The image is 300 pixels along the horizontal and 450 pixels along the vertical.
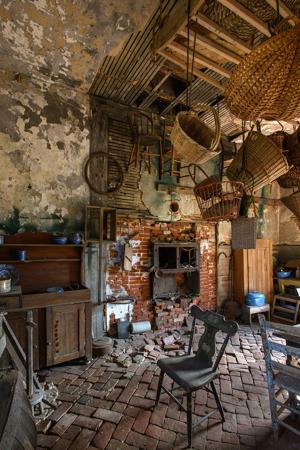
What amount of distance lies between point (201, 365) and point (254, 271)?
3754 millimetres

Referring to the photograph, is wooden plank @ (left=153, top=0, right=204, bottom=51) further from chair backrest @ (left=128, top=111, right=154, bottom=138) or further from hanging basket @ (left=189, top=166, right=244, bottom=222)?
chair backrest @ (left=128, top=111, right=154, bottom=138)

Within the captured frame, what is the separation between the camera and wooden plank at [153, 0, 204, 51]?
7.37 ft

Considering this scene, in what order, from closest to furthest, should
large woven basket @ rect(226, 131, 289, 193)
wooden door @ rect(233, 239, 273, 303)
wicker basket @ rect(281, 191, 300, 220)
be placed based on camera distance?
large woven basket @ rect(226, 131, 289, 193) → wicker basket @ rect(281, 191, 300, 220) → wooden door @ rect(233, 239, 273, 303)

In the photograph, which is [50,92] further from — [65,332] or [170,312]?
[170,312]

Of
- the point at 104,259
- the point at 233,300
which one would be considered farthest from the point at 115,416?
the point at 233,300

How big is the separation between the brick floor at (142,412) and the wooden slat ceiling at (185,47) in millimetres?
3314

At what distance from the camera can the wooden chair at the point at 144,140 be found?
15.1 ft

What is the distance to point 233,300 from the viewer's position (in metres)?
5.80

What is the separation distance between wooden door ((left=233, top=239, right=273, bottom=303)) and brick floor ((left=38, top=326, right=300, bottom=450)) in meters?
2.25

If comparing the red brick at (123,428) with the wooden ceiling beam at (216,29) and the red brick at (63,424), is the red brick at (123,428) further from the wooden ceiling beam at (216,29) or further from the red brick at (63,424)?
the wooden ceiling beam at (216,29)

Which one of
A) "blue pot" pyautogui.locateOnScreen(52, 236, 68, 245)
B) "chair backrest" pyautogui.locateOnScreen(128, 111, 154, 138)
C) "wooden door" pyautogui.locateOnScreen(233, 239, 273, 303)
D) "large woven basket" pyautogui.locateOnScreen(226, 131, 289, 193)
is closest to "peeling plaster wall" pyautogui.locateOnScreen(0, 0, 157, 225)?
"blue pot" pyautogui.locateOnScreen(52, 236, 68, 245)

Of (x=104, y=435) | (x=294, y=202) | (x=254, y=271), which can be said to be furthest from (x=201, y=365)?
(x=254, y=271)

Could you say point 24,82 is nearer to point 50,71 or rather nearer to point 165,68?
point 50,71

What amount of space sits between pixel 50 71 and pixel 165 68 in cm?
167
